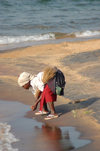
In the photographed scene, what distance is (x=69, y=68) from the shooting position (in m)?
7.86

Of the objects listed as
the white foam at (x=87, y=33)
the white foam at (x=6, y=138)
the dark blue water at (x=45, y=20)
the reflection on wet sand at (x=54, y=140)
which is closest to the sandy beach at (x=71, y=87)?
the reflection on wet sand at (x=54, y=140)

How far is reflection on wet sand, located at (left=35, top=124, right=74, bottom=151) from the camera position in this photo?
353cm

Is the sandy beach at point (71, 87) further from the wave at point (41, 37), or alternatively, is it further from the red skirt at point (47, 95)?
the wave at point (41, 37)

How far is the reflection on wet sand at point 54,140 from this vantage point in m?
3.53

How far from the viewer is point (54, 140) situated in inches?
148

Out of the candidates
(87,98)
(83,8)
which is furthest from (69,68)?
(83,8)

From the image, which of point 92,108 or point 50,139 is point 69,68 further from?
point 50,139

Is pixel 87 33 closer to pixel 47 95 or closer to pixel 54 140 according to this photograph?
pixel 47 95

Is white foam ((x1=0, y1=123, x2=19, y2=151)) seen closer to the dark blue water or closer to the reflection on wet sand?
the reflection on wet sand

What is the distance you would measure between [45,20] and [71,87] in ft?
46.1

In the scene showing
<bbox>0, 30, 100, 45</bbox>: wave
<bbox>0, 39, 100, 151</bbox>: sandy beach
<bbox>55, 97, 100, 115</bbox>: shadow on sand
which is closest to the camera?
<bbox>0, 39, 100, 151</bbox>: sandy beach

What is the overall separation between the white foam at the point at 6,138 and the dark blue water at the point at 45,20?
1021cm

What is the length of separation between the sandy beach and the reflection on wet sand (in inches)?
7.0

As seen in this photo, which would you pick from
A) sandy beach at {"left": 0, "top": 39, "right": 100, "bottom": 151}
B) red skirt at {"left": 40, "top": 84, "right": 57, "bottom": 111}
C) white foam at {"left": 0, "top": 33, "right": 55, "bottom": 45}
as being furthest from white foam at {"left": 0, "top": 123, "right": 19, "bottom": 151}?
white foam at {"left": 0, "top": 33, "right": 55, "bottom": 45}
